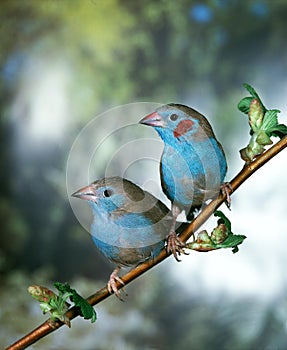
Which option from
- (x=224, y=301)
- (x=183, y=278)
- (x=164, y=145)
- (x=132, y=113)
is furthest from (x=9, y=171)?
(x=164, y=145)

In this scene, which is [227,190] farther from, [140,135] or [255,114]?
[140,135]

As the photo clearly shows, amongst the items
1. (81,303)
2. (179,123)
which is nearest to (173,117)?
(179,123)

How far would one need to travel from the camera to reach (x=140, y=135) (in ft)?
4.25

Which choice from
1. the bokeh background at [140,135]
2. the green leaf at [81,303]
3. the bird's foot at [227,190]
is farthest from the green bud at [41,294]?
the bokeh background at [140,135]

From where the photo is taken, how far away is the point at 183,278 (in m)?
1.40

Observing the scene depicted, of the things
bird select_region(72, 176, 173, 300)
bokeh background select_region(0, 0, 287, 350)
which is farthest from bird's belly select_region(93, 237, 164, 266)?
bokeh background select_region(0, 0, 287, 350)

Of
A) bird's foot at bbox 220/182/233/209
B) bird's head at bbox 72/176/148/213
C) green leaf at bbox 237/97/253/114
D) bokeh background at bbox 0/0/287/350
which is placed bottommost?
bird's foot at bbox 220/182/233/209

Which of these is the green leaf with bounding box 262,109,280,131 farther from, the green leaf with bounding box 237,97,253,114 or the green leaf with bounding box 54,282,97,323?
the green leaf with bounding box 54,282,97,323

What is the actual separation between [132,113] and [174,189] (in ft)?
3.21

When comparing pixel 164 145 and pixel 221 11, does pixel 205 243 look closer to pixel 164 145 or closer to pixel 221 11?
pixel 164 145

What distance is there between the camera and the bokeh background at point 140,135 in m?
1.34

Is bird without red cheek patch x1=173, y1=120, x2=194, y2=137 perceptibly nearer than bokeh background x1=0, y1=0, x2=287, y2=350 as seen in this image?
Yes

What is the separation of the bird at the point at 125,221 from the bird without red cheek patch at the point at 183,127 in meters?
0.04

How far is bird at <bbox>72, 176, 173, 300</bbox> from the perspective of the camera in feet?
1.18
